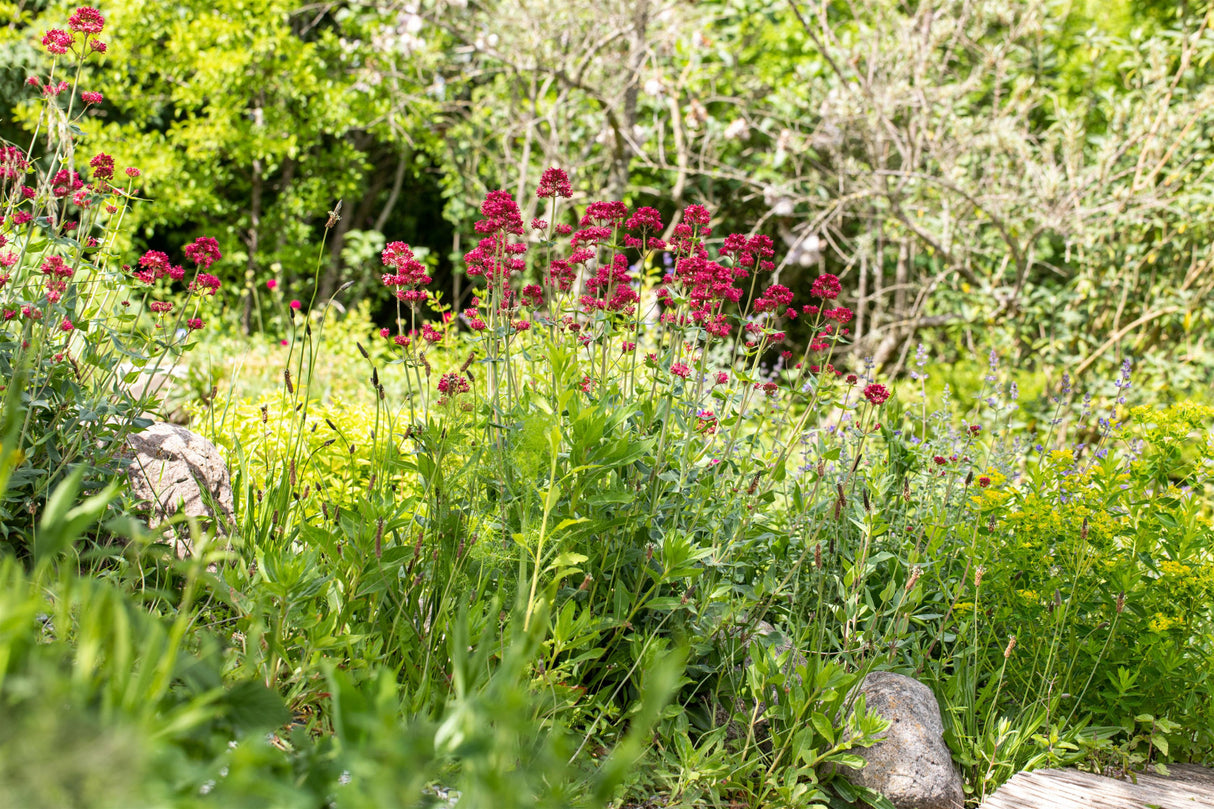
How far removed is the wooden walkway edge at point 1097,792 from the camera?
2252 millimetres

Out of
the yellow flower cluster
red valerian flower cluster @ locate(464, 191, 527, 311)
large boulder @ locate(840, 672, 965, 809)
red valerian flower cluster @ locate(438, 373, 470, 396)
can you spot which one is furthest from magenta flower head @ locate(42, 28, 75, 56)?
the yellow flower cluster

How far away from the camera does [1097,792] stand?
2.38 m

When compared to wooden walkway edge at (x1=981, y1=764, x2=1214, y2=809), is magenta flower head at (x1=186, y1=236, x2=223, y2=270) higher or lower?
higher

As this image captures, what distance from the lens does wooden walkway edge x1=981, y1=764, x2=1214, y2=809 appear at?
2.25 metres

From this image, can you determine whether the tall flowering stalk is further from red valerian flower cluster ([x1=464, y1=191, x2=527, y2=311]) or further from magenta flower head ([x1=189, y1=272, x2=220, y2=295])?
red valerian flower cluster ([x1=464, y1=191, x2=527, y2=311])

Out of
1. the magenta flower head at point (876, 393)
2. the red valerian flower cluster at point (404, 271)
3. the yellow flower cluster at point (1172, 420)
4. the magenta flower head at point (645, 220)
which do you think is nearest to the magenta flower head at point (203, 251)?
the red valerian flower cluster at point (404, 271)

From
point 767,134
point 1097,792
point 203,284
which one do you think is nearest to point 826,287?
point 1097,792

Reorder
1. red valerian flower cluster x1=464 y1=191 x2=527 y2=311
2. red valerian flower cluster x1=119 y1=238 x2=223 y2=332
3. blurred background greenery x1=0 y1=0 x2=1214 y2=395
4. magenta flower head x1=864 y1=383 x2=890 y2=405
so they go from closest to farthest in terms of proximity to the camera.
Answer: red valerian flower cluster x1=464 y1=191 x2=527 y2=311 < magenta flower head x1=864 y1=383 x2=890 y2=405 < red valerian flower cluster x1=119 y1=238 x2=223 y2=332 < blurred background greenery x1=0 y1=0 x2=1214 y2=395

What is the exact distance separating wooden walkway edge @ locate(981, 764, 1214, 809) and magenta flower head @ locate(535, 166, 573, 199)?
1.72 m

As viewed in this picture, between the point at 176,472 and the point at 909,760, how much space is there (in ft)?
7.12

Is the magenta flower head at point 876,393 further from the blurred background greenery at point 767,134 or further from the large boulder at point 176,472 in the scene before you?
the blurred background greenery at point 767,134

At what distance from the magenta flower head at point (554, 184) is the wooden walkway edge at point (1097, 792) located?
1721 mm

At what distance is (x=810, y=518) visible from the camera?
8.95 ft

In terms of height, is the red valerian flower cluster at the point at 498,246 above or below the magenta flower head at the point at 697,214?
below
